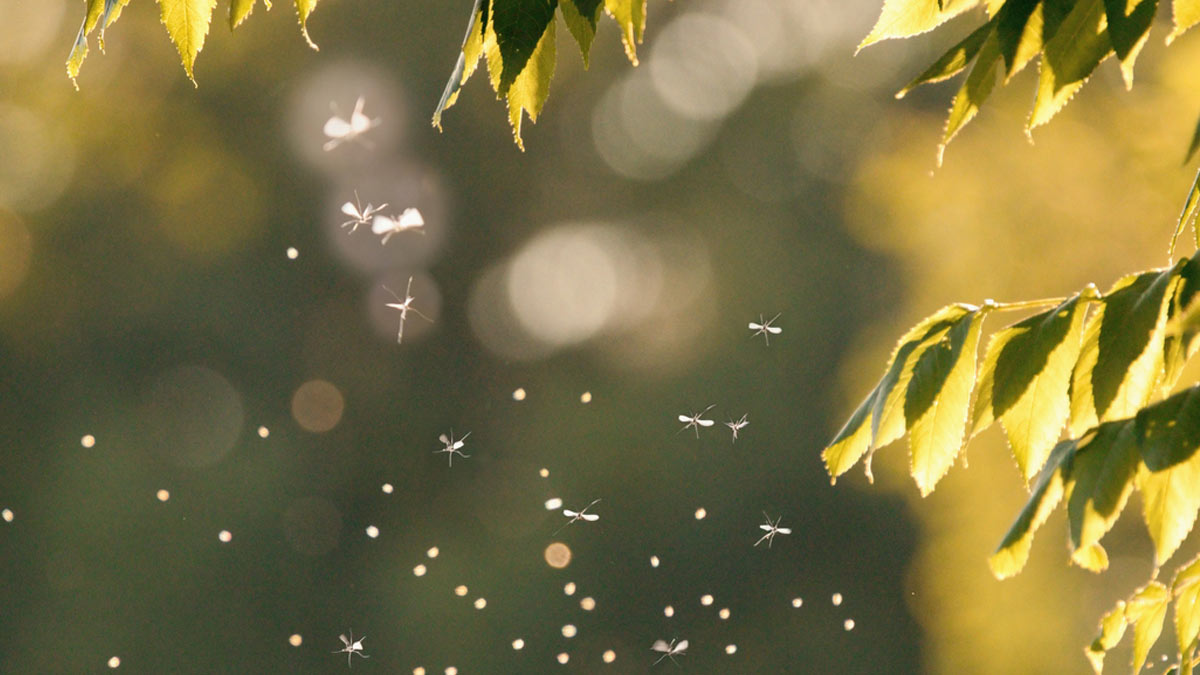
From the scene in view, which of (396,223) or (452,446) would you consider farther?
(452,446)

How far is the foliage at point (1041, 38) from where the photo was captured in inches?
19.7

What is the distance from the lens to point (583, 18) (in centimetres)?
51

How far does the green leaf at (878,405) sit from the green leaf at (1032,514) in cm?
7

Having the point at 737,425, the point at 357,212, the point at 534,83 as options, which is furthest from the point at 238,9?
the point at 737,425

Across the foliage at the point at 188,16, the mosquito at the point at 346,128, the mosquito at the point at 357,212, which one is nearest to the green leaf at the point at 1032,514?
the foliage at the point at 188,16

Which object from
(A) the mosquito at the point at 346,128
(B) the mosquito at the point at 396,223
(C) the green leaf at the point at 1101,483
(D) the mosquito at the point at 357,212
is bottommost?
(B) the mosquito at the point at 396,223

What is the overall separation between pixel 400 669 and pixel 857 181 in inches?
110

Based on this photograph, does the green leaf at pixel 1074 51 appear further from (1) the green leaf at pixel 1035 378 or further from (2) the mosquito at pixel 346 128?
(2) the mosquito at pixel 346 128

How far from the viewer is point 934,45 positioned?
469 centimetres

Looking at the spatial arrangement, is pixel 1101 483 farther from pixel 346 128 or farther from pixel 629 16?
pixel 346 128

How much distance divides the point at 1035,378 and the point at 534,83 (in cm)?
30

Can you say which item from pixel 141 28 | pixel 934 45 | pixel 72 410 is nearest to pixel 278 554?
pixel 72 410

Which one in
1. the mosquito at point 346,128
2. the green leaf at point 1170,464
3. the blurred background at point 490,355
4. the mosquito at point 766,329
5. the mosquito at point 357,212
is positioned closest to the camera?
the green leaf at point 1170,464

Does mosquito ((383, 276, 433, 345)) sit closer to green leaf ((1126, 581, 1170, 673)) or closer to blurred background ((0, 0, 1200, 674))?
blurred background ((0, 0, 1200, 674))
